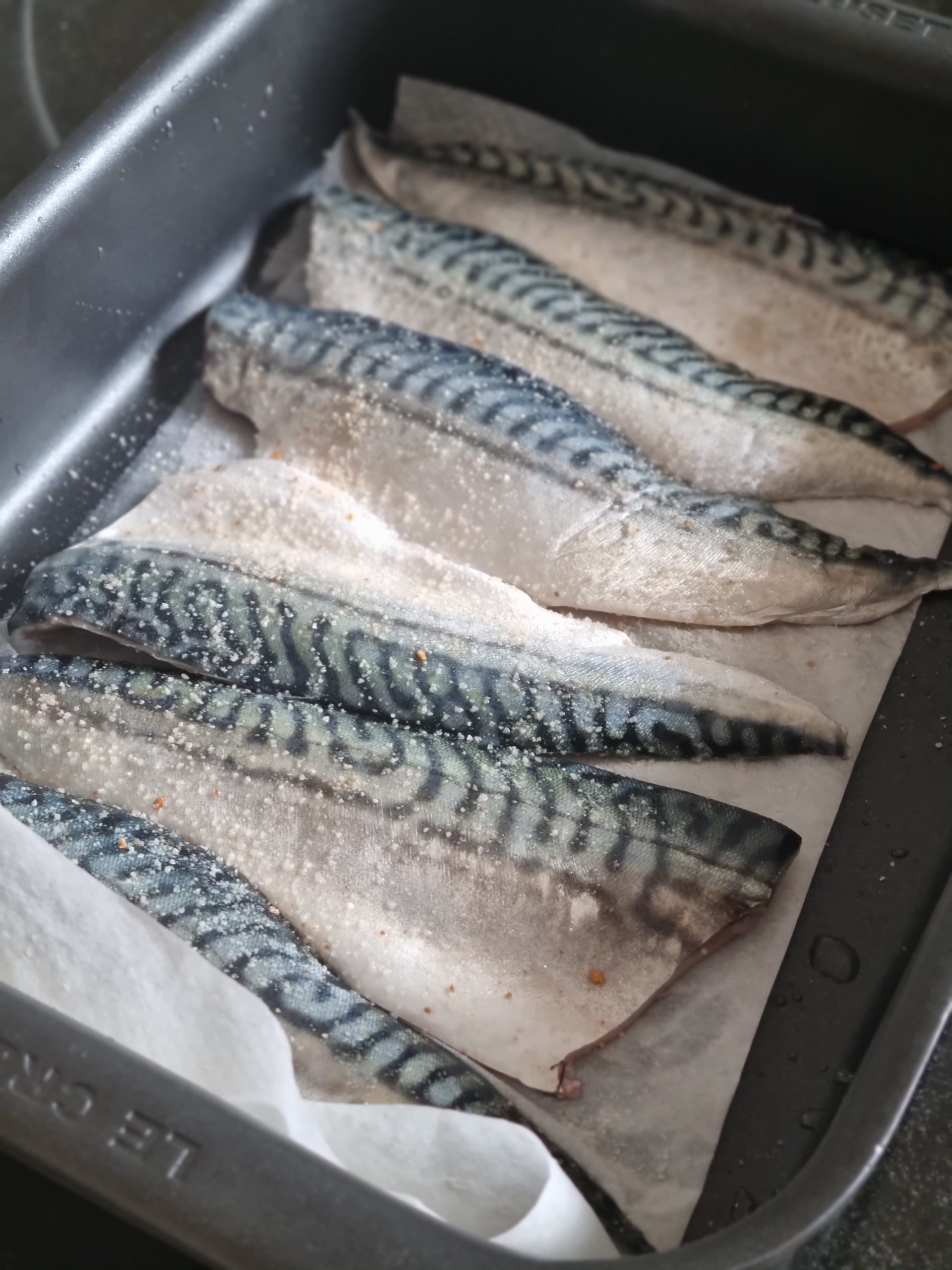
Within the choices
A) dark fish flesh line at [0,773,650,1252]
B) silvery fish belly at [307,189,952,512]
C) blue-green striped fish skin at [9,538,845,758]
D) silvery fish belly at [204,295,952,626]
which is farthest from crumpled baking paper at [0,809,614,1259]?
silvery fish belly at [307,189,952,512]

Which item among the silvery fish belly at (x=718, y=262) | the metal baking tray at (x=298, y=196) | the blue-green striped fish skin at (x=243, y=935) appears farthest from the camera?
the silvery fish belly at (x=718, y=262)

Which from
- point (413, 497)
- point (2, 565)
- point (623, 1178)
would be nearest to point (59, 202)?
point (2, 565)

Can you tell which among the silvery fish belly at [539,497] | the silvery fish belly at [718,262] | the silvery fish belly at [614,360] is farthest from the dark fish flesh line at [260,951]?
the silvery fish belly at [718,262]

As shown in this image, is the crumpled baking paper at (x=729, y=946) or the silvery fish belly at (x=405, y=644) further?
the silvery fish belly at (x=405, y=644)

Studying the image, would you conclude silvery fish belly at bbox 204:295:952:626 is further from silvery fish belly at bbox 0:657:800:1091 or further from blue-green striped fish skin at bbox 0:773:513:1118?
blue-green striped fish skin at bbox 0:773:513:1118

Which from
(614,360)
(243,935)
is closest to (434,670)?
(243,935)

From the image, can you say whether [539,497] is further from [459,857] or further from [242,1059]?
[242,1059]

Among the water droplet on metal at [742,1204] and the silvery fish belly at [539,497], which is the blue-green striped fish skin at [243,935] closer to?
the water droplet on metal at [742,1204]
